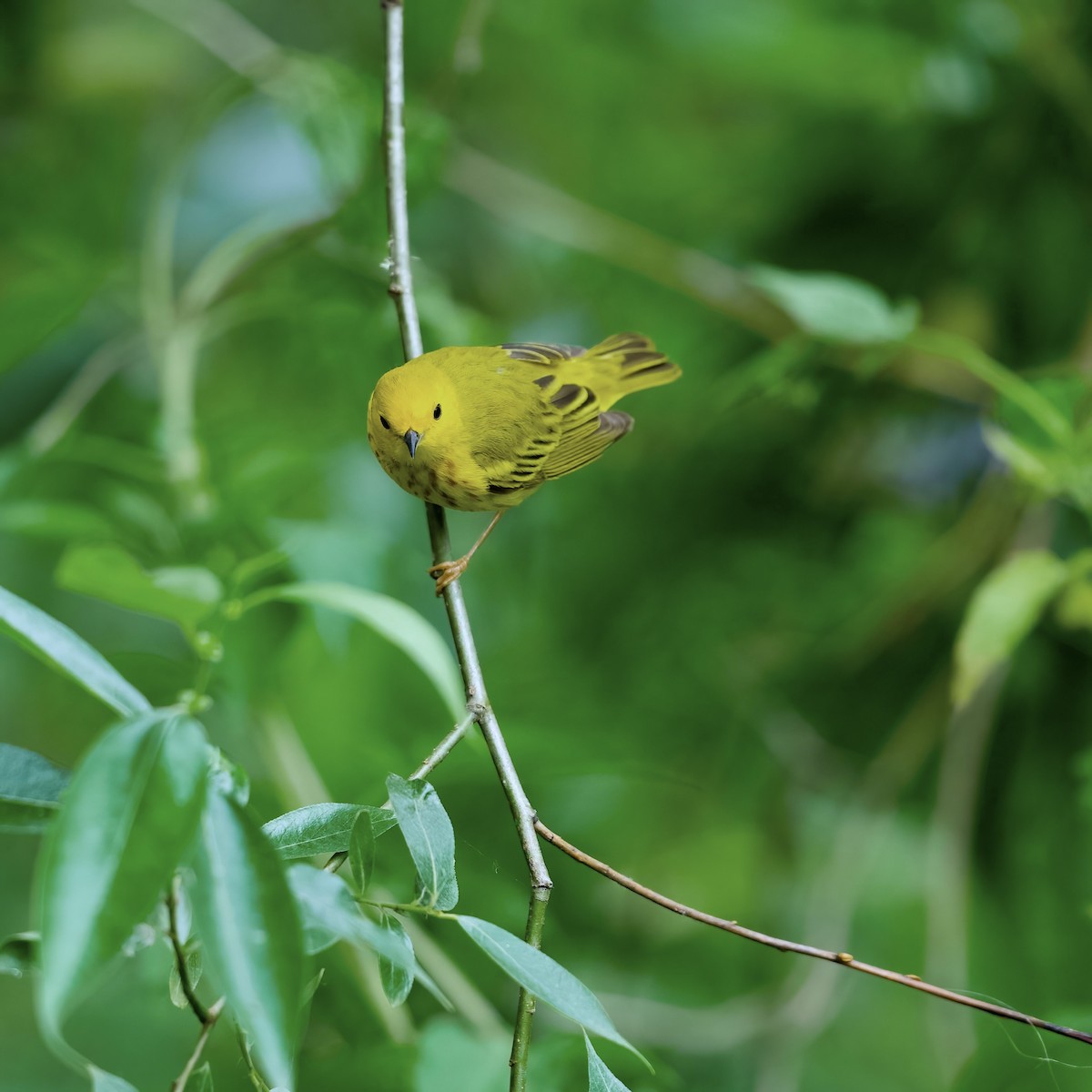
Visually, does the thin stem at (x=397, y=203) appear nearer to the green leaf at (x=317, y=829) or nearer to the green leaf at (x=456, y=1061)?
the green leaf at (x=317, y=829)

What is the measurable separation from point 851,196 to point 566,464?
1.07 metres

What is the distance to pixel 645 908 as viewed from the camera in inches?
59.6

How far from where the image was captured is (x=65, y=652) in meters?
0.44

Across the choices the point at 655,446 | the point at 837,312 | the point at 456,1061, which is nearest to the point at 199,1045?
the point at 456,1061


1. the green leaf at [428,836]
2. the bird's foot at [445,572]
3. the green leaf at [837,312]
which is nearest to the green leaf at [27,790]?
the green leaf at [428,836]

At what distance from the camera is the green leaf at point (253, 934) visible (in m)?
0.34

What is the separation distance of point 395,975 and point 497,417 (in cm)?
47

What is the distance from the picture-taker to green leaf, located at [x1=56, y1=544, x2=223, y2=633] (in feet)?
2.26

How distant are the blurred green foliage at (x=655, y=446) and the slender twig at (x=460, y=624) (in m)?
0.39

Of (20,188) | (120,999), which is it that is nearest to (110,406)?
(20,188)

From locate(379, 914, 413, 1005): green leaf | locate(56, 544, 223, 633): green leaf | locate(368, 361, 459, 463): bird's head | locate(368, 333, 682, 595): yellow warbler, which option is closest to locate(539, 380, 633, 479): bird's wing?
locate(368, 333, 682, 595): yellow warbler

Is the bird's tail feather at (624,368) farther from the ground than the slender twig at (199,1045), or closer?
farther from the ground

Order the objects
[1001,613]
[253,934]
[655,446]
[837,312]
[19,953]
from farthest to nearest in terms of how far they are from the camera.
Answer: [655,446] < [837,312] < [1001,613] < [19,953] < [253,934]

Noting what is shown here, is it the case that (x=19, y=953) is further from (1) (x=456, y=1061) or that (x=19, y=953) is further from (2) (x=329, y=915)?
(1) (x=456, y=1061)
